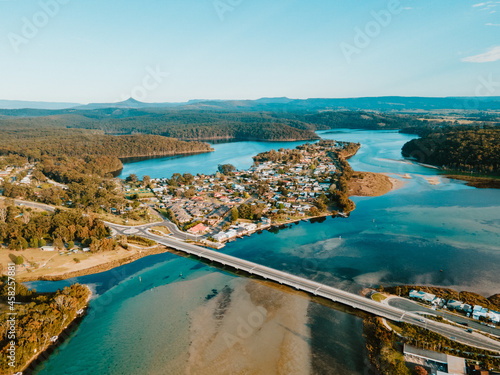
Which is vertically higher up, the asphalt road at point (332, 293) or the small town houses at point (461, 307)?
the small town houses at point (461, 307)

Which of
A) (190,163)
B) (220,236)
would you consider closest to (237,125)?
(190,163)

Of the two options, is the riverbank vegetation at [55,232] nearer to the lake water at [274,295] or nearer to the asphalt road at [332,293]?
the asphalt road at [332,293]

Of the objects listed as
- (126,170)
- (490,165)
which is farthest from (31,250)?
(490,165)

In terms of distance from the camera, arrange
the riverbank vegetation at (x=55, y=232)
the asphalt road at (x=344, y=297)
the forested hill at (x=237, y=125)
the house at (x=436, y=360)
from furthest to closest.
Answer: the forested hill at (x=237, y=125) < the riverbank vegetation at (x=55, y=232) < the asphalt road at (x=344, y=297) < the house at (x=436, y=360)

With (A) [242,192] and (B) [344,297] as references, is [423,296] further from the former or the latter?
(A) [242,192]

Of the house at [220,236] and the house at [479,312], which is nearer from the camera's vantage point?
the house at [479,312]

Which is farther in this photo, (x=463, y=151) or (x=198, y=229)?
(x=463, y=151)

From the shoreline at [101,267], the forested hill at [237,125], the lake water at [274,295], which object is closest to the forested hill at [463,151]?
the lake water at [274,295]
